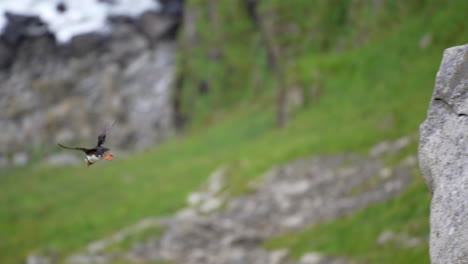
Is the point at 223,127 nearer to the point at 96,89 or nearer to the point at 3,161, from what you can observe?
the point at 96,89

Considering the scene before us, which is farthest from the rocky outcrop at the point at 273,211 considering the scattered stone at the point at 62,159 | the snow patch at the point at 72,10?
the scattered stone at the point at 62,159

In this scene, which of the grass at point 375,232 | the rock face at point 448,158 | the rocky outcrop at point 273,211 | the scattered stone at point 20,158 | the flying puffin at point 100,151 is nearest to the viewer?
the rock face at point 448,158

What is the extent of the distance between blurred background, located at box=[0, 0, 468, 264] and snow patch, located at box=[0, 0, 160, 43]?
1.63ft

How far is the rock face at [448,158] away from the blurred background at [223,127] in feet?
37.4

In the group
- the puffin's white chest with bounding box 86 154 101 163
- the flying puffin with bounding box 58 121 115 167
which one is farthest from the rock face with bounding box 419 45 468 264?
the puffin's white chest with bounding box 86 154 101 163

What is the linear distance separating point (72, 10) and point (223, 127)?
104 feet

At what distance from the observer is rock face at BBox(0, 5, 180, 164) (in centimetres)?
12631

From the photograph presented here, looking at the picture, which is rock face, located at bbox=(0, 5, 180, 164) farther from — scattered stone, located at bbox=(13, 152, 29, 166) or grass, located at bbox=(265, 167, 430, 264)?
grass, located at bbox=(265, 167, 430, 264)

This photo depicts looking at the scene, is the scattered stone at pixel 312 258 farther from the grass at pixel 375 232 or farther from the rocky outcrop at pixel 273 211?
the grass at pixel 375 232

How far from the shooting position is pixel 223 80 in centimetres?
10362

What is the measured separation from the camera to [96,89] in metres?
134

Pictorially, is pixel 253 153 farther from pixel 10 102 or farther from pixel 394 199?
pixel 10 102

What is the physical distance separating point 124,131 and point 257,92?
1907 inches

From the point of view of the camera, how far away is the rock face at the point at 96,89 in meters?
126
